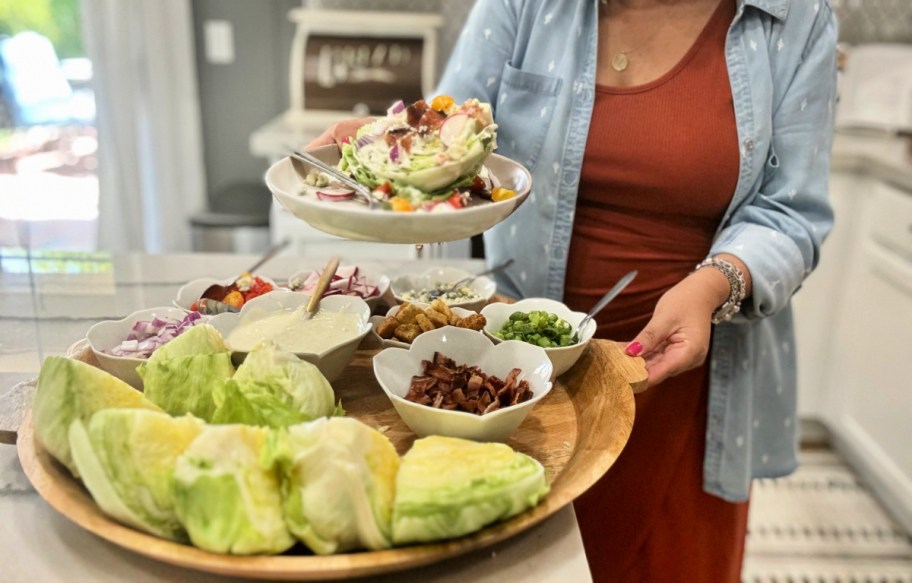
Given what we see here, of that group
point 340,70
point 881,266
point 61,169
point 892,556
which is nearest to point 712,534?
point 892,556

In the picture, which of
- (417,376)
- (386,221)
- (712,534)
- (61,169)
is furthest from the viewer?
(61,169)

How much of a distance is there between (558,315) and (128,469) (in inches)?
27.0

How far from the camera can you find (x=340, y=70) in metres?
2.68

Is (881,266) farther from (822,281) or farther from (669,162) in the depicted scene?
(669,162)

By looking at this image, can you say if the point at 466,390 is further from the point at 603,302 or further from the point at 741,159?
the point at 741,159

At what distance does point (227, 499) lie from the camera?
71cm

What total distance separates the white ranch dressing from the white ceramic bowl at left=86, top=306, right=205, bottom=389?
83 mm

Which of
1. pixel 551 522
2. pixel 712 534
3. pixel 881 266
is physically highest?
pixel 551 522

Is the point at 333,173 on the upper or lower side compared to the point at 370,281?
upper

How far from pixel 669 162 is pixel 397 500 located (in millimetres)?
729

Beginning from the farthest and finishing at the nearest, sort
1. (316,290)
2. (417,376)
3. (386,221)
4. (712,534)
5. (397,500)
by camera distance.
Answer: (712,534) < (316,290) < (417,376) < (386,221) < (397,500)

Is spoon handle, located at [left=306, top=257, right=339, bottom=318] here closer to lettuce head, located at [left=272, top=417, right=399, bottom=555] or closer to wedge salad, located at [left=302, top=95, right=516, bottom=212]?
wedge salad, located at [left=302, top=95, right=516, bottom=212]

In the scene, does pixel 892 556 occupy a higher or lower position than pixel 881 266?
lower

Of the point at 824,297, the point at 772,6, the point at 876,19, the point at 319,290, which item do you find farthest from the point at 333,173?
the point at 876,19
